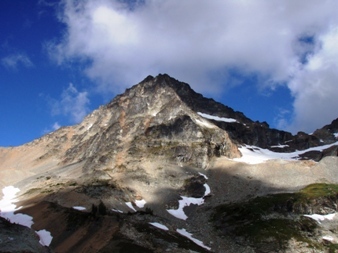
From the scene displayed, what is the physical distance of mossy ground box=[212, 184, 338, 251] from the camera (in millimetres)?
98625

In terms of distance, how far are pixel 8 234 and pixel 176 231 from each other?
42.1m

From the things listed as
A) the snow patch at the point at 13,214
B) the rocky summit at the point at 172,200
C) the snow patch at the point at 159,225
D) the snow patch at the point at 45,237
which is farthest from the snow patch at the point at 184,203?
the snow patch at the point at 45,237

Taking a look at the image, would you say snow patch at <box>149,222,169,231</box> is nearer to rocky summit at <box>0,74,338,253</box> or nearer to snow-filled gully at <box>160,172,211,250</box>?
snow-filled gully at <box>160,172,211,250</box>

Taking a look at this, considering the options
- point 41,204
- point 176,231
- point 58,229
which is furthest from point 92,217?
point 41,204

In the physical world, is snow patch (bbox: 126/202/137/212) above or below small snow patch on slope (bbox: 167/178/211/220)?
below

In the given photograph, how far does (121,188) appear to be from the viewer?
Answer: 131000 mm

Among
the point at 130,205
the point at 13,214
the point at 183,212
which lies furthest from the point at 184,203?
the point at 13,214

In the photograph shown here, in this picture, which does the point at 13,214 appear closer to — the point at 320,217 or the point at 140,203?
the point at 140,203

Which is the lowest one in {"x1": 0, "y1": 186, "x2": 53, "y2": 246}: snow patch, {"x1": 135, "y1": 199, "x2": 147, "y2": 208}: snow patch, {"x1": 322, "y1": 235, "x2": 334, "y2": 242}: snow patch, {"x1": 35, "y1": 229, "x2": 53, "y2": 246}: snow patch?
{"x1": 35, "y1": 229, "x2": 53, "y2": 246}: snow patch

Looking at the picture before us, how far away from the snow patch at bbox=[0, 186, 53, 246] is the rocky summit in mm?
406

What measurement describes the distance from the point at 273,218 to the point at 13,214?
235 ft

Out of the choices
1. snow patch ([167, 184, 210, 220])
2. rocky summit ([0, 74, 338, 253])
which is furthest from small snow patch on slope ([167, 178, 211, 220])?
rocky summit ([0, 74, 338, 253])

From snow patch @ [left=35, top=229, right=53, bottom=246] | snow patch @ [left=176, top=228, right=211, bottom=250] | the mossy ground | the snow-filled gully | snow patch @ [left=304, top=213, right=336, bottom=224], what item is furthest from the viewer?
snow patch @ [left=304, top=213, right=336, bottom=224]

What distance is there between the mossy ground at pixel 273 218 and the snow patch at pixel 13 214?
45.8 metres
